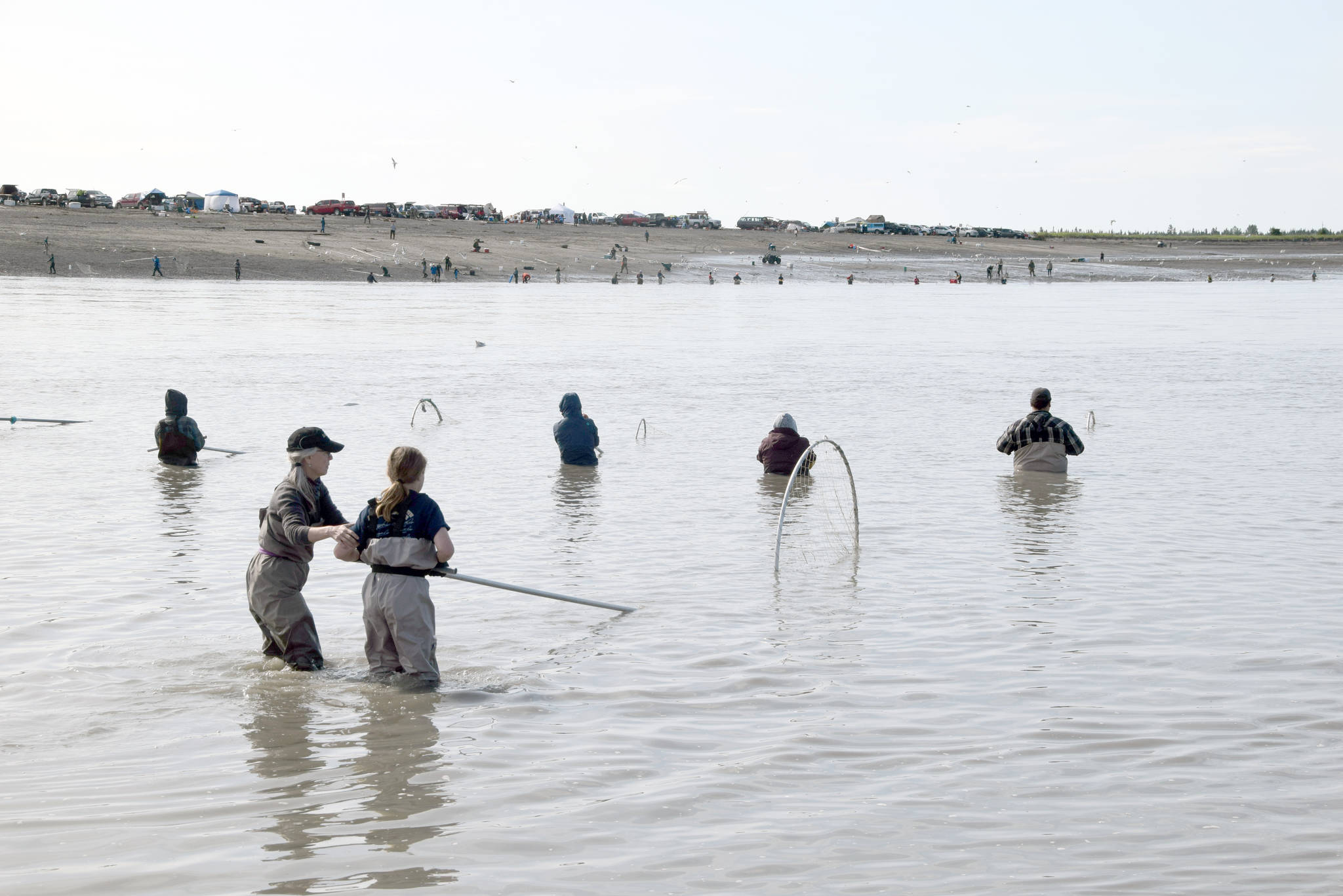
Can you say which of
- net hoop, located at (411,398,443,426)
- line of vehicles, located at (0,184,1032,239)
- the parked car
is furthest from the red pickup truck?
net hoop, located at (411,398,443,426)

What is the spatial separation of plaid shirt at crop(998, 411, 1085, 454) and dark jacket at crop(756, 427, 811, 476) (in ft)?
8.37

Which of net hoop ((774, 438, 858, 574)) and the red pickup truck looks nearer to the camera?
net hoop ((774, 438, 858, 574))

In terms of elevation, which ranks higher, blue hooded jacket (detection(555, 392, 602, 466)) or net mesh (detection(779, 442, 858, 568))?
blue hooded jacket (detection(555, 392, 602, 466))

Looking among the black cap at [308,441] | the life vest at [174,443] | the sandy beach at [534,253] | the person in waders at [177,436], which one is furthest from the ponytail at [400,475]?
the sandy beach at [534,253]

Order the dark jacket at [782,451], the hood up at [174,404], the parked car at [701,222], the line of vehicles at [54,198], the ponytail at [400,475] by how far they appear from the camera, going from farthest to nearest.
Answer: the parked car at [701,222], the line of vehicles at [54,198], the dark jacket at [782,451], the hood up at [174,404], the ponytail at [400,475]

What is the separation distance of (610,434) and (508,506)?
6268 millimetres

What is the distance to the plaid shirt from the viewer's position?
50.9 ft

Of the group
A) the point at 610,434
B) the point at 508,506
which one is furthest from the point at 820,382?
the point at 508,506

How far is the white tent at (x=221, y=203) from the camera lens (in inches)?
3976

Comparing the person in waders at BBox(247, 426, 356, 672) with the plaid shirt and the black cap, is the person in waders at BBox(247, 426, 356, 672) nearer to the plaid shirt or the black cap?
the black cap

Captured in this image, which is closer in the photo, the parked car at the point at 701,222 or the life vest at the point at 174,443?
the life vest at the point at 174,443

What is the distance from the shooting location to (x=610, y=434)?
65.1 ft

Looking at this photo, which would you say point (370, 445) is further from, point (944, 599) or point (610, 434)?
point (944, 599)

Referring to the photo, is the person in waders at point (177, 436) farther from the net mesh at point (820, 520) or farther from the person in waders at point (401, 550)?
the person in waders at point (401, 550)
